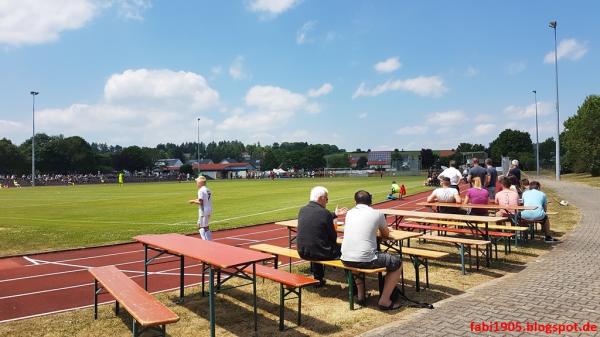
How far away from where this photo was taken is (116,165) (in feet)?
426

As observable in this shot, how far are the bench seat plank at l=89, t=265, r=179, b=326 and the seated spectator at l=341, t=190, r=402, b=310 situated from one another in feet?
8.40

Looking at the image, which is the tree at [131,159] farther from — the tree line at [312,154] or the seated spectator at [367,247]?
the seated spectator at [367,247]

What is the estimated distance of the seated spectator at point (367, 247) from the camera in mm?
5809

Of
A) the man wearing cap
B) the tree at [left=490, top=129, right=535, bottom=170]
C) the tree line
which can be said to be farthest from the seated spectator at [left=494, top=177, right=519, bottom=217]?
the tree at [left=490, top=129, right=535, bottom=170]

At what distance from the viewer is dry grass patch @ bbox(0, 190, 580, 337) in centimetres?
534

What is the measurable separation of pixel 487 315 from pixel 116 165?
137279 mm

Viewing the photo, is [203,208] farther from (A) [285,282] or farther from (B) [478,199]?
(B) [478,199]

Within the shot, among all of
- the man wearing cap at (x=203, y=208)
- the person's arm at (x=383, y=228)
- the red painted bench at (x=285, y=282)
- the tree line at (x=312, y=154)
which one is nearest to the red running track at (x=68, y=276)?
the man wearing cap at (x=203, y=208)

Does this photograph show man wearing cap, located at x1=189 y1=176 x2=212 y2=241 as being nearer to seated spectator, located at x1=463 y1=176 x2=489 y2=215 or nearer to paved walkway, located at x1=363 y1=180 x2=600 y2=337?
paved walkway, located at x1=363 y1=180 x2=600 y2=337

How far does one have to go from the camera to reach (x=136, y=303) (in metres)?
4.59

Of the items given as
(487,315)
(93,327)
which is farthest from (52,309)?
(487,315)

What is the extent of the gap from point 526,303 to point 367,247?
7.72ft

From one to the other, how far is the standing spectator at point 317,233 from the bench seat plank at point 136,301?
2.27 meters

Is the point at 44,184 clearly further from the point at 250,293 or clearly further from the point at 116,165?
the point at 250,293
